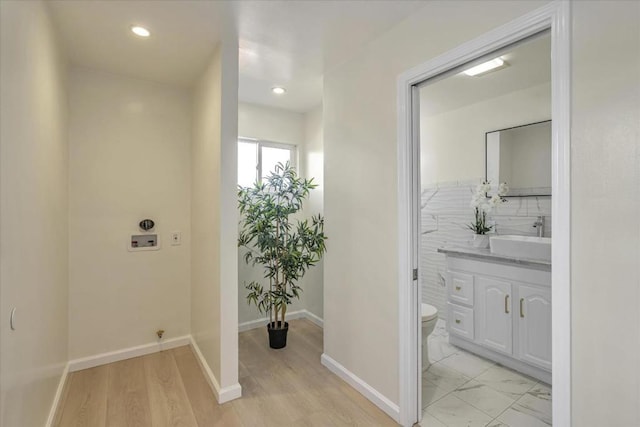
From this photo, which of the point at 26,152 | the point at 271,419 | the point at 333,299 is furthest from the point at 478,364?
the point at 26,152

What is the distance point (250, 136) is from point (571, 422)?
336 centimetres

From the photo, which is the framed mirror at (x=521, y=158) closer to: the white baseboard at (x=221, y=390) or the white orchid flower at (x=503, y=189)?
the white orchid flower at (x=503, y=189)

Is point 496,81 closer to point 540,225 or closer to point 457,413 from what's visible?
point 540,225

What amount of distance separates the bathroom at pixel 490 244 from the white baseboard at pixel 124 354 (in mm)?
2218

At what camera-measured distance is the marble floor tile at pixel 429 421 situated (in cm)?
190

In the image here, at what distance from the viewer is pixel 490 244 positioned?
278 cm

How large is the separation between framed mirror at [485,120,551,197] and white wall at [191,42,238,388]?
8.22ft

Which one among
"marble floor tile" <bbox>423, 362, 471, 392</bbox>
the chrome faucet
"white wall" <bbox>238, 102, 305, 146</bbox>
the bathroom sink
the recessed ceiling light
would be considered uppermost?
the recessed ceiling light

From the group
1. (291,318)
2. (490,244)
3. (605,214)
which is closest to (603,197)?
(605,214)

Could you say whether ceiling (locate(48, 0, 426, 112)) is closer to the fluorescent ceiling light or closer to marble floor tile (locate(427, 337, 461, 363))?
the fluorescent ceiling light

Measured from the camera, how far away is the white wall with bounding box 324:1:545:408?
5.88 ft

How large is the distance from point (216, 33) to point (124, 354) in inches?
106

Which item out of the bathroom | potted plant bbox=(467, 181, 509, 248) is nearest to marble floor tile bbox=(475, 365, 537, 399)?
the bathroom

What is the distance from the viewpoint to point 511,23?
138 cm
